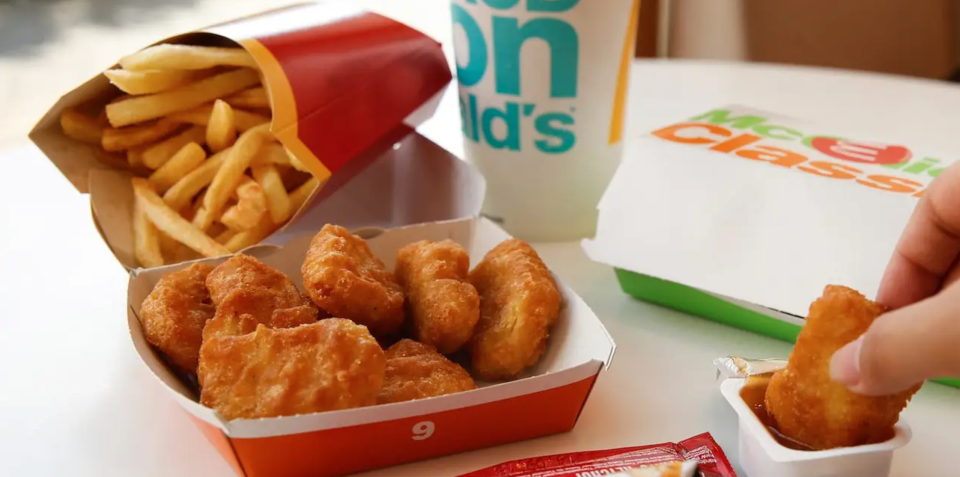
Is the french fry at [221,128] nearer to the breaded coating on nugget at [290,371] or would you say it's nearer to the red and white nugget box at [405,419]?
the red and white nugget box at [405,419]

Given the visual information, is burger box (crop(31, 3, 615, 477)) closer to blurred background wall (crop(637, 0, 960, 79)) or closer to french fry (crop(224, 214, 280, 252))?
french fry (crop(224, 214, 280, 252))

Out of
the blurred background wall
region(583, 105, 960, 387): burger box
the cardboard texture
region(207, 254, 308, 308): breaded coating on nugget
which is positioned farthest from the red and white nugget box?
the blurred background wall

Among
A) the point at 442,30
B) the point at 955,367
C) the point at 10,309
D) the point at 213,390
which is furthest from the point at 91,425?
the point at 442,30

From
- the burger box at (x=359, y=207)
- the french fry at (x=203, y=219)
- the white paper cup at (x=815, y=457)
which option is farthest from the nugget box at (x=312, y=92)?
the white paper cup at (x=815, y=457)

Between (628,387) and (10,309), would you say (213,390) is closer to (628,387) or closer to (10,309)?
(628,387)

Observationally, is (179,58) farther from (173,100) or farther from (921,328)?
(921,328)

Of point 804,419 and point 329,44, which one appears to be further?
point 329,44
